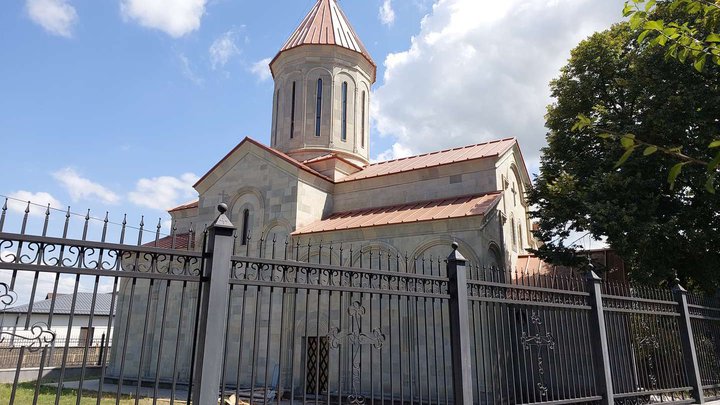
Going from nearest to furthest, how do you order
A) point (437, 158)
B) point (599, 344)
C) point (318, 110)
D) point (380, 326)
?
point (380, 326) → point (599, 344) → point (437, 158) → point (318, 110)

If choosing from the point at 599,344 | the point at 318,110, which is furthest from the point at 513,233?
the point at 318,110

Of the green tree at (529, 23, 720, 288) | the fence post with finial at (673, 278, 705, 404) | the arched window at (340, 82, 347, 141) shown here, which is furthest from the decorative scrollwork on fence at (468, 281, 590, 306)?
the arched window at (340, 82, 347, 141)

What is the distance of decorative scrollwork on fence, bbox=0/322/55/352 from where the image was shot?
3344 millimetres

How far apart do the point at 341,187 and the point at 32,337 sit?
521 inches

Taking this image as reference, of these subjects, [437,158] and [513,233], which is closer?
[513,233]

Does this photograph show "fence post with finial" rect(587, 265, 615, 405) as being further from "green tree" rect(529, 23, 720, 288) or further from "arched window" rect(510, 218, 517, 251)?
"arched window" rect(510, 218, 517, 251)

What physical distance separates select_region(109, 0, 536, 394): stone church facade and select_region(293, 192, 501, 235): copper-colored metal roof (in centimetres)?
5

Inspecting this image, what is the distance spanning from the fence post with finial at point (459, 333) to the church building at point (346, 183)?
21.2 feet

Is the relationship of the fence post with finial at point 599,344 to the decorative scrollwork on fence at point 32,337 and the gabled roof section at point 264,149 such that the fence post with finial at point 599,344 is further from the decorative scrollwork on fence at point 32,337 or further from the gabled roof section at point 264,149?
the gabled roof section at point 264,149

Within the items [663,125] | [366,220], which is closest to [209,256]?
[366,220]

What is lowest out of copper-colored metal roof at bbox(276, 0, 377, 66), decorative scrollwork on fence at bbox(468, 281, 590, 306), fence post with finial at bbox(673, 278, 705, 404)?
fence post with finial at bbox(673, 278, 705, 404)

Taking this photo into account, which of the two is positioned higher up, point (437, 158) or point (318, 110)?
Result: point (318, 110)

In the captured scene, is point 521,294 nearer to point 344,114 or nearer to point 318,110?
point 344,114

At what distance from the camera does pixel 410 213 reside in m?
13.6
